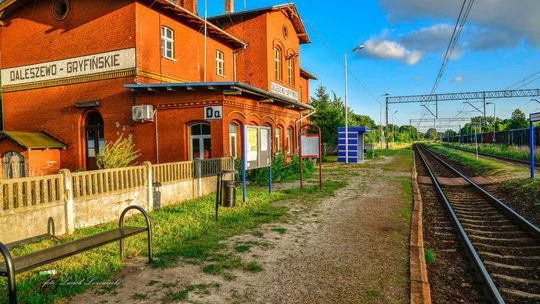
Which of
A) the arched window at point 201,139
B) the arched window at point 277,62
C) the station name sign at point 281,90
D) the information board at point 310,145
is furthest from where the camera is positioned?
the arched window at point 277,62

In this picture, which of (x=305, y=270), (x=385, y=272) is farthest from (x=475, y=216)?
(x=305, y=270)

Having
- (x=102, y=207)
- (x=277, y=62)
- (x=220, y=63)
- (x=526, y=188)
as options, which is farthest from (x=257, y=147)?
(x=277, y=62)

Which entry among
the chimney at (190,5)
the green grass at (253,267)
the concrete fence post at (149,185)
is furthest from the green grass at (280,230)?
the chimney at (190,5)

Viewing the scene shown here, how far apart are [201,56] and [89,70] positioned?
19.8ft

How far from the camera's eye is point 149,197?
364 inches

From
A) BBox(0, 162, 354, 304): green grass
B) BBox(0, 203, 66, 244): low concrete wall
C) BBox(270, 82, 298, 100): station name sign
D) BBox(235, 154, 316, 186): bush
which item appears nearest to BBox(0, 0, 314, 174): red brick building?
BBox(235, 154, 316, 186): bush

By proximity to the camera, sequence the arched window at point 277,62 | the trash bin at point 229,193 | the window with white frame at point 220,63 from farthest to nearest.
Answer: the arched window at point 277,62 < the window with white frame at point 220,63 < the trash bin at point 229,193

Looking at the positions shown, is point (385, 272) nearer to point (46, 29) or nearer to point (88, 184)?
point (88, 184)

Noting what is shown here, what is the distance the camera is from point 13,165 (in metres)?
14.9

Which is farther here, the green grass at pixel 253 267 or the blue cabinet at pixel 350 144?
the blue cabinet at pixel 350 144

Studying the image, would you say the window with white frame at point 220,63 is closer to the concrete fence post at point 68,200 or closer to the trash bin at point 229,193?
the trash bin at point 229,193

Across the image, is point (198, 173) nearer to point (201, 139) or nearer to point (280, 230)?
point (201, 139)

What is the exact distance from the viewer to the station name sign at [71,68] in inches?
602

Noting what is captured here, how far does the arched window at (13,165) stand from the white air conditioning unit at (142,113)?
5411 millimetres
